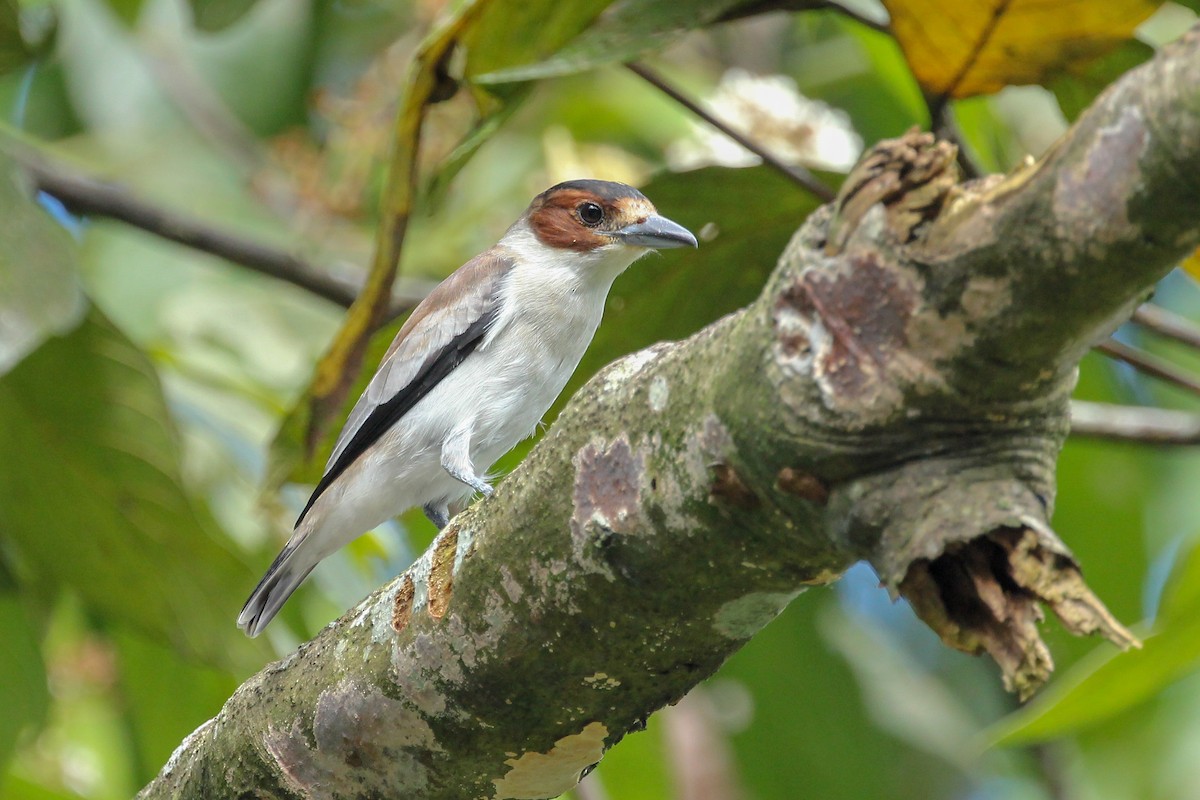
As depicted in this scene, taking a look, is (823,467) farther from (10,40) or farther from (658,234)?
(10,40)

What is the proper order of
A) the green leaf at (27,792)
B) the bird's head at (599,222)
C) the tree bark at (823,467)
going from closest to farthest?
the tree bark at (823,467) → the bird's head at (599,222) → the green leaf at (27,792)

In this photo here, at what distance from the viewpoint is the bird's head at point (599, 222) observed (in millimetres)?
3701

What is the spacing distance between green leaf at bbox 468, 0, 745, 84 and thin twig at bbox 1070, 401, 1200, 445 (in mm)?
1483

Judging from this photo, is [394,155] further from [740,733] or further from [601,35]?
[740,733]

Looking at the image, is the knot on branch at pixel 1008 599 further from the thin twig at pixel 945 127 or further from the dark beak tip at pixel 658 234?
the dark beak tip at pixel 658 234

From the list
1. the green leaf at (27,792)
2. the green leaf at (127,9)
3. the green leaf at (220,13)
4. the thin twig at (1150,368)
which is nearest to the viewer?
the thin twig at (1150,368)

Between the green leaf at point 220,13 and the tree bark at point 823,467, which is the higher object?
the green leaf at point 220,13

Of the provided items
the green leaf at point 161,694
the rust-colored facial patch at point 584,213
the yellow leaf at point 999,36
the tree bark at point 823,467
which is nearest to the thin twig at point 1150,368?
the yellow leaf at point 999,36

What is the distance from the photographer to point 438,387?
379cm

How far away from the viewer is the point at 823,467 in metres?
1.62

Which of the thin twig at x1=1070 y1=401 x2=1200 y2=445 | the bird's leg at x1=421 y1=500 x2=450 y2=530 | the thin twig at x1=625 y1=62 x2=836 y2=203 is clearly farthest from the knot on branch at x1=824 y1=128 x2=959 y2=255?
the bird's leg at x1=421 y1=500 x2=450 y2=530

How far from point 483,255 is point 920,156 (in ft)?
9.27

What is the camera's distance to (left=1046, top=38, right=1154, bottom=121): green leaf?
3.12 metres

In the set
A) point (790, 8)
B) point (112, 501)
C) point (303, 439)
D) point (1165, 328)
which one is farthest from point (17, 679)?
point (1165, 328)
